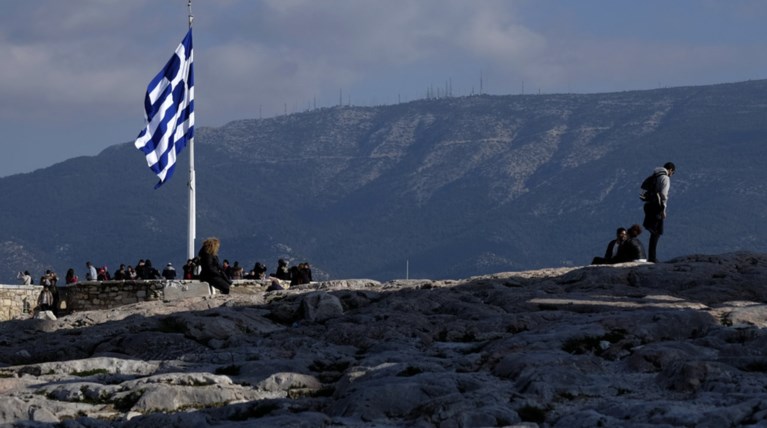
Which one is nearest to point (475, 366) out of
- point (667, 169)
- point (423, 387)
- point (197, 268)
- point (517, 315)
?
point (423, 387)

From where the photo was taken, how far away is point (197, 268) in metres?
37.8

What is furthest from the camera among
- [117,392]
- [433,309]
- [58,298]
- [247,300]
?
[58,298]

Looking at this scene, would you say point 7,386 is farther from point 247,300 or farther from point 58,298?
point 58,298

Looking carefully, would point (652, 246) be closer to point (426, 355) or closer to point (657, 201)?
point (657, 201)

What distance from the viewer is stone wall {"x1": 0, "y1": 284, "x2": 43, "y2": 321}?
39.5 meters

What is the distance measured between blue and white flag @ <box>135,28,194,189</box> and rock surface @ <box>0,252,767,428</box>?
44.5ft

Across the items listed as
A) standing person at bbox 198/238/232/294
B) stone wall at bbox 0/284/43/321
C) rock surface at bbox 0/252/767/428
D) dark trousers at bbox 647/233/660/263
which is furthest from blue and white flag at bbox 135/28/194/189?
dark trousers at bbox 647/233/660/263

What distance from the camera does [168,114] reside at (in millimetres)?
40750

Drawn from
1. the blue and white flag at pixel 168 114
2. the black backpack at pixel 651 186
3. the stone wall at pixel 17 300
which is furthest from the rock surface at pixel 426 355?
the blue and white flag at pixel 168 114

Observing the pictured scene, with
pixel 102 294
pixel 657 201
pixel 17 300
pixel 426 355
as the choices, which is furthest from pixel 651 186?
pixel 17 300

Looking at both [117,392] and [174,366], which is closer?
[117,392]

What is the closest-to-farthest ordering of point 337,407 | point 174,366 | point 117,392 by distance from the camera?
point 337,407 < point 117,392 < point 174,366

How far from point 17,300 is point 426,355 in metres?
22.1

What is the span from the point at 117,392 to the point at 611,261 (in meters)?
11.5
